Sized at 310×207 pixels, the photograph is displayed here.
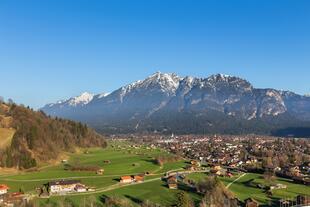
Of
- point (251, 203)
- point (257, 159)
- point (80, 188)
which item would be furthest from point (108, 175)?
point (257, 159)

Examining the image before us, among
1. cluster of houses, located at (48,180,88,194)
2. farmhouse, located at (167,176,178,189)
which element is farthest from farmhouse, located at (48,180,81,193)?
farmhouse, located at (167,176,178,189)

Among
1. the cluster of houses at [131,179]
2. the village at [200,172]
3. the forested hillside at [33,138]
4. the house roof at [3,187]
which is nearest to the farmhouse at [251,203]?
the village at [200,172]

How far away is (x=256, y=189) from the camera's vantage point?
64.8 meters

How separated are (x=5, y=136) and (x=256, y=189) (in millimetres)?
47348

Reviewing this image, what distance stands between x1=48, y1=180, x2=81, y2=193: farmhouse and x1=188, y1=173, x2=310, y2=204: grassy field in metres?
19.4

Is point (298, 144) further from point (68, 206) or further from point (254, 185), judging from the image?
point (68, 206)

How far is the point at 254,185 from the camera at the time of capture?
68.1 metres

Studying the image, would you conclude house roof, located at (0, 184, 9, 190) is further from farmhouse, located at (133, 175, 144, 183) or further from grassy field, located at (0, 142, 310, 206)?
farmhouse, located at (133, 175, 144, 183)

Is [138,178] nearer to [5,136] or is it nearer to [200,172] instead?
[200,172]

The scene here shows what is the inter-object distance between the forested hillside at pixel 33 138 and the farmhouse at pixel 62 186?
18.2m

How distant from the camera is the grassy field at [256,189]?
5909 centimetres

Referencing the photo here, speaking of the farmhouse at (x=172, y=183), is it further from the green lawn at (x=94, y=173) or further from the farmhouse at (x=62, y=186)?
the farmhouse at (x=62, y=186)

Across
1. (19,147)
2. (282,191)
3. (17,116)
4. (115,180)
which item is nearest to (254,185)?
(282,191)

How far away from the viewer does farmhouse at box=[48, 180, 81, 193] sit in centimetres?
6291
